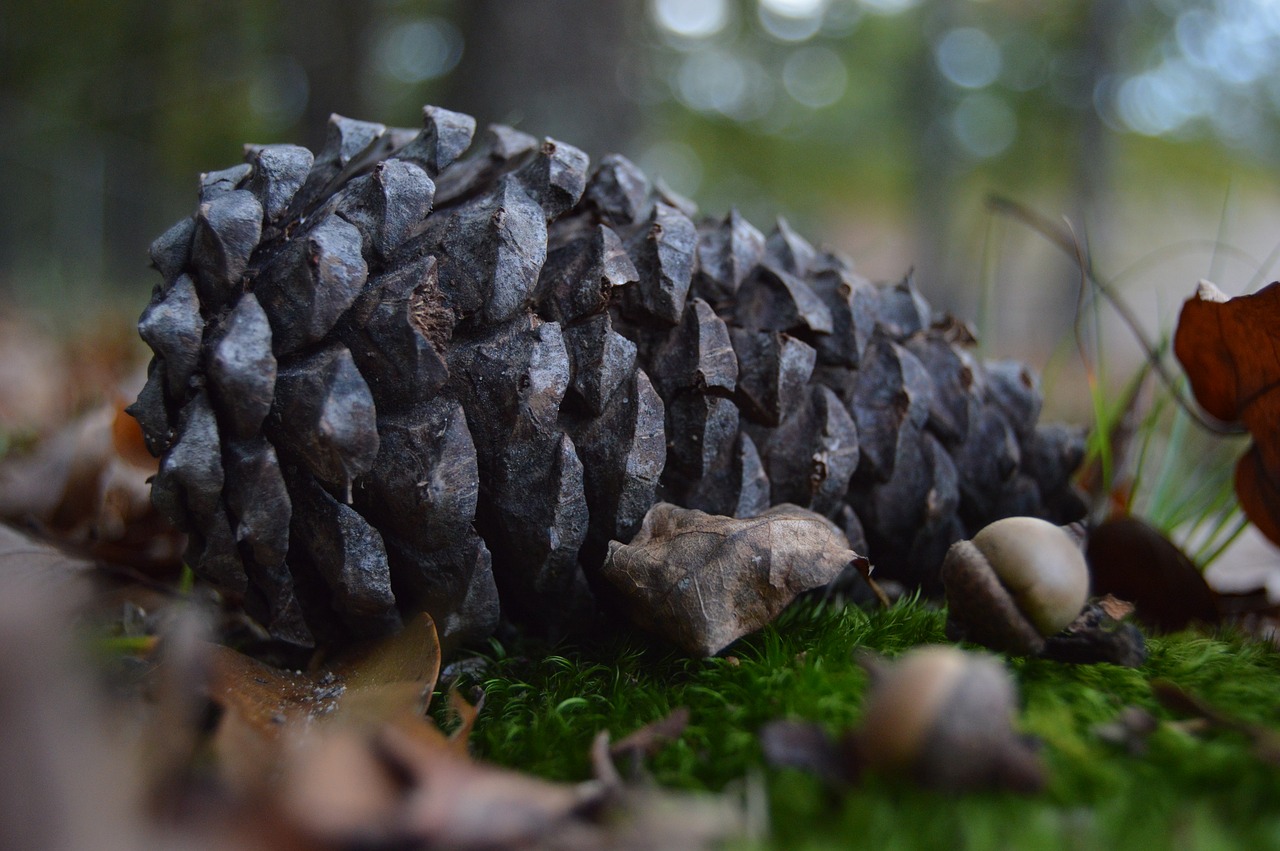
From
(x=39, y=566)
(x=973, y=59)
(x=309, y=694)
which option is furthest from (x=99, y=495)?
(x=973, y=59)

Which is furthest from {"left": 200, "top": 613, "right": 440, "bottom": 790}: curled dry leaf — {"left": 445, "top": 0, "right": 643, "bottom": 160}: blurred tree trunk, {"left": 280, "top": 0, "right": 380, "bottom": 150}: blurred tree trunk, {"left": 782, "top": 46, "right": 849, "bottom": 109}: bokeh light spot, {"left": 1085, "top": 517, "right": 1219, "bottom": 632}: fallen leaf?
{"left": 782, "top": 46, "right": 849, "bottom": 109}: bokeh light spot

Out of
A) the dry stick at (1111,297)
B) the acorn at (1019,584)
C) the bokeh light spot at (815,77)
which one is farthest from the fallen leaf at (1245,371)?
the bokeh light spot at (815,77)

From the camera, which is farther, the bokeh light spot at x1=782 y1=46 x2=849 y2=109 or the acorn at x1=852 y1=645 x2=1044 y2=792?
the bokeh light spot at x1=782 y1=46 x2=849 y2=109

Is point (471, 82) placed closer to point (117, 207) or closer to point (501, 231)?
point (501, 231)

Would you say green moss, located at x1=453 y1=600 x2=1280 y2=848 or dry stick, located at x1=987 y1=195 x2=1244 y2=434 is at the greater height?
dry stick, located at x1=987 y1=195 x2=1244 y2=434

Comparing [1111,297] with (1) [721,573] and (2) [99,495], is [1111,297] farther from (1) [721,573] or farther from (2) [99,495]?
(2) [99,495]

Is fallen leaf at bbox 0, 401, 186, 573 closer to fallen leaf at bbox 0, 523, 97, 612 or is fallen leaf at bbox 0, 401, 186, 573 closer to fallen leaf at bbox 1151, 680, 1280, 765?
fallen leaf at bbox 0, 523, 97, 612
